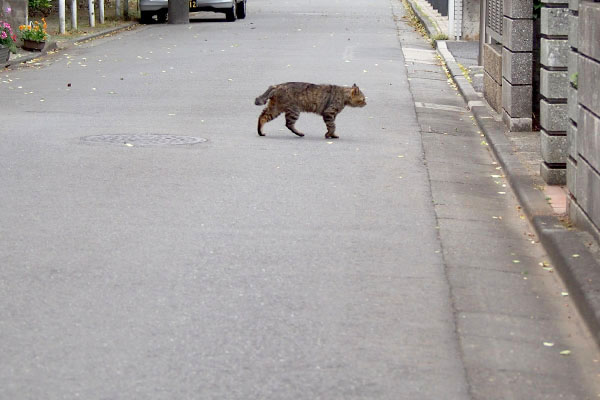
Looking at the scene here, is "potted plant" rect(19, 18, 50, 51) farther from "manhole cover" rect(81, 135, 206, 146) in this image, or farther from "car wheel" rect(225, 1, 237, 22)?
"manhole cover" rect(81, 135, 206, 146)

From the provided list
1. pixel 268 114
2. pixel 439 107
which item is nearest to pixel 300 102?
pixel 268 114

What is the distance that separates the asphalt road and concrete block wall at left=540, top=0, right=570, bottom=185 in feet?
3.56

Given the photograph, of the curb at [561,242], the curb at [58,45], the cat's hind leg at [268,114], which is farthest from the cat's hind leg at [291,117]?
the curb at [58,45]

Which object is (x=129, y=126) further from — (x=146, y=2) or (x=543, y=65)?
(x=146, y=2)

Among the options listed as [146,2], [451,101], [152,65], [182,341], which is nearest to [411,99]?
[451,101]

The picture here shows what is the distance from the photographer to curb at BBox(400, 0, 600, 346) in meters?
6.79

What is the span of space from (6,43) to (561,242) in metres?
16.9

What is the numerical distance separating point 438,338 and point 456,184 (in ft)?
16.1

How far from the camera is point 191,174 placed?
11102 mm

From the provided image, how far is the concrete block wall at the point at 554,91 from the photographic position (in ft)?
34.6

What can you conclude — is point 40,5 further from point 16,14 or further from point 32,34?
point 32,34

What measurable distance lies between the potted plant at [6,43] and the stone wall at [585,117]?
604 inches

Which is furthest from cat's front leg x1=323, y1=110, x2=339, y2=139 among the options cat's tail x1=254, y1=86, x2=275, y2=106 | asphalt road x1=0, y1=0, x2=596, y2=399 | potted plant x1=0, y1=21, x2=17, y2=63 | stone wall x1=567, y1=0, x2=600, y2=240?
potted plant x1=0, y1=21, x2=17, y2=63

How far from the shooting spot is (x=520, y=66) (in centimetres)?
1428
